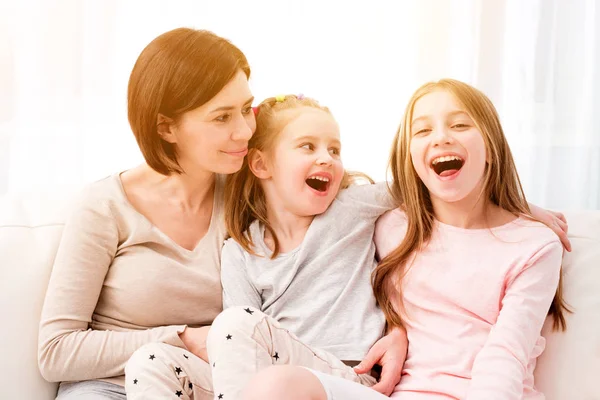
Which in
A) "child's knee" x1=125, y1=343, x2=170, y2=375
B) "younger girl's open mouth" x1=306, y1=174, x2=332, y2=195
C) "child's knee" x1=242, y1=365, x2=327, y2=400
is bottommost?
"child's knee" x1=125, y1=343, x2=170, y2=375

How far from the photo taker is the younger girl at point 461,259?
125 cm

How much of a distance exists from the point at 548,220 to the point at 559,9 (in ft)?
2.60

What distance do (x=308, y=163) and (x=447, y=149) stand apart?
270 millimetres

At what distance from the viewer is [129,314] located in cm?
144

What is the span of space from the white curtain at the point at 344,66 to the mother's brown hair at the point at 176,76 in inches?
22.3

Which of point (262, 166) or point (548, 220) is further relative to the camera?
point (262, 166)

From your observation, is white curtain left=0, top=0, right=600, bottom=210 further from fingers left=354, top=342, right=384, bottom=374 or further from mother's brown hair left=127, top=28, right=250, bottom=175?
fingers left=354, top=342, right=384, bottom=374

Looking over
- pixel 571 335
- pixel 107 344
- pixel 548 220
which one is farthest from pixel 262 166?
pixel 571 335

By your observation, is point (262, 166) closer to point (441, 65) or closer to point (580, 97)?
point (441, 65)

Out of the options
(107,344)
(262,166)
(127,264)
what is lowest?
(107,344)

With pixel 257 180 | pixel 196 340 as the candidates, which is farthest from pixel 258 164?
pixel 196 340

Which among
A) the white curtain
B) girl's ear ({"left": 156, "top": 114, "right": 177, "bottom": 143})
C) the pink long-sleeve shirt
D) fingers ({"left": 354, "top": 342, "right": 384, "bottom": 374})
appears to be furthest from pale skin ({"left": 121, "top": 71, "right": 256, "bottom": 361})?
the white curtain

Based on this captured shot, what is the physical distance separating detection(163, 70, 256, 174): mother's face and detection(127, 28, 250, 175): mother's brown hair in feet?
0.06

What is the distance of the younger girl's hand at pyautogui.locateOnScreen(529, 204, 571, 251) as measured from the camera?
4.54 ft
